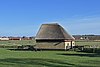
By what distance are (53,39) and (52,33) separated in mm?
2076

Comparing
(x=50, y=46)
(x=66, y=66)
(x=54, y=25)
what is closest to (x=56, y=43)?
(x=50, y=46)

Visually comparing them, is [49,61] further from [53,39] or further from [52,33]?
[52,33]

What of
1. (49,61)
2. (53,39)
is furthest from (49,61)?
(53,39)

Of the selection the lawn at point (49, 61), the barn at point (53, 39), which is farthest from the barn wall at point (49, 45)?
the lawn at point (49, 61)

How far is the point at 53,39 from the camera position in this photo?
73375 mm

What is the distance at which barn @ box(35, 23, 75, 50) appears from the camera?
7262 centimetres

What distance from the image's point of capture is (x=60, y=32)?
74875mm

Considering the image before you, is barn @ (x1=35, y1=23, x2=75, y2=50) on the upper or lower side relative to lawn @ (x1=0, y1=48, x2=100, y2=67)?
upper

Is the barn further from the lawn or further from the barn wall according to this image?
the lawn

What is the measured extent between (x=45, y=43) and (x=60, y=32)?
16.0 feet

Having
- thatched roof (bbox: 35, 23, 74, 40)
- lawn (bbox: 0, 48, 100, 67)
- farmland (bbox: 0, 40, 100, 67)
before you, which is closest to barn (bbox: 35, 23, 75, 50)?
thatched roof (bbox: 35, 23, 74, 40)

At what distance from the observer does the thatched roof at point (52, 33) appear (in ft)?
242

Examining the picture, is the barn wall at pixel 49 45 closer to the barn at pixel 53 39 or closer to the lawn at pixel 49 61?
the barn at pixel 53 39

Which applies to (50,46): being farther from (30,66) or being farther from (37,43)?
(30,66)
